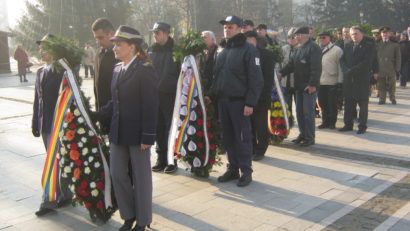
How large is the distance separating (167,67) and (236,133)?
1420 millimetres

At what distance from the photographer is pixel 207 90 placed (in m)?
5.93

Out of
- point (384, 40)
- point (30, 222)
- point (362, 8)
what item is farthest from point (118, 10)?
point (30, 222)

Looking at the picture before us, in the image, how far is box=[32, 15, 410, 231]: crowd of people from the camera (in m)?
3.98

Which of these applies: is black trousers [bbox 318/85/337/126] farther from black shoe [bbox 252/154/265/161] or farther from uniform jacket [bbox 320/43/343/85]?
black shoe [bbox 252/154/265/161]

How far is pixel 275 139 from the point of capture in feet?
25.5

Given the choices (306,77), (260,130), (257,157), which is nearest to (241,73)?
(260,130)

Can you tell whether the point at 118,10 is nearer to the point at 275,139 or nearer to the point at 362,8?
the point at 362,8

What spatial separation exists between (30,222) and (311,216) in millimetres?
3000

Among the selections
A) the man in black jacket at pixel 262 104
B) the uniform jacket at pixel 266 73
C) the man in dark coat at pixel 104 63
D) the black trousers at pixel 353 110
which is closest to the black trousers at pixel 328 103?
the black trousers at pixel 353 110

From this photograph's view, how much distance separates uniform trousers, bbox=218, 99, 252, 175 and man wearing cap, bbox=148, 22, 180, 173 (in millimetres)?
870

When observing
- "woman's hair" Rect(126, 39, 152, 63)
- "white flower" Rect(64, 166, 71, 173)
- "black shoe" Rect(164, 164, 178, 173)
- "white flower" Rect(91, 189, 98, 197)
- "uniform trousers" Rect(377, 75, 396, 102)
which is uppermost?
"woman's hair" Rect(126, 39, 152, 63)

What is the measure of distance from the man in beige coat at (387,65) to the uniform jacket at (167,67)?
26.2 ft

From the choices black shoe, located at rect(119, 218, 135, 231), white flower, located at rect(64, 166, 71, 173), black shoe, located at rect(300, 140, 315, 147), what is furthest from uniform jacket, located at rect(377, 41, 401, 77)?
white flower, located at rect(64, 166, 71, 173)

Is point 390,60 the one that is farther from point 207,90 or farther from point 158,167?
point 158,167
